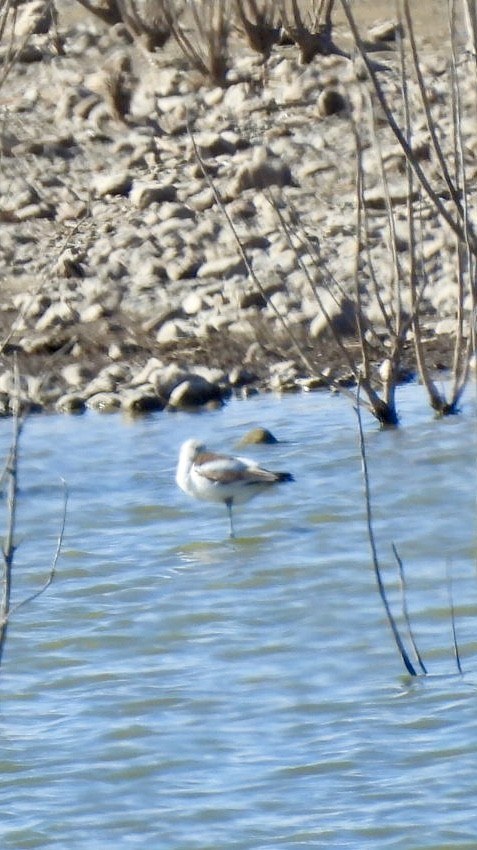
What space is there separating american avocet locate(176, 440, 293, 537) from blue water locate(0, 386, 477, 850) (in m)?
0.19

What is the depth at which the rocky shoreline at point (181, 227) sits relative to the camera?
1148 cm

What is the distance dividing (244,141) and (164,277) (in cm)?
172

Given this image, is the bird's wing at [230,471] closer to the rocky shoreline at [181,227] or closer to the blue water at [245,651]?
the blue water at [245,651]

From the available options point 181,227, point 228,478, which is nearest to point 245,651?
point 228,478

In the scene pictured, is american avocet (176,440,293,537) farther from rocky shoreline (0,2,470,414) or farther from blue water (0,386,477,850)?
rocky shoreline (0,2,470,414)

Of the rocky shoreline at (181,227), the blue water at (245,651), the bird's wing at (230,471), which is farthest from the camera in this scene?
the rocky shoreline at (181,227)

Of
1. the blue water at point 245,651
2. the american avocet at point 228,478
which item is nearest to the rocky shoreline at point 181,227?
the blue water at point 245,651

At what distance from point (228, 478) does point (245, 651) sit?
1977 mm

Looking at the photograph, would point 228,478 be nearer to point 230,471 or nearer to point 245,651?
point 230,471

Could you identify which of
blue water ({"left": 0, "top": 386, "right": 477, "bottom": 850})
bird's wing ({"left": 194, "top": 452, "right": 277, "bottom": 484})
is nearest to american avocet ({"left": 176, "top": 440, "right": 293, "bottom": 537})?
bird's wing ({"left": 194, "top": 452, "right": 277, "bottom": 484})

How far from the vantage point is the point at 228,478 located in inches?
336

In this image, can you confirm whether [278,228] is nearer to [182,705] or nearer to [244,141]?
[244,141]

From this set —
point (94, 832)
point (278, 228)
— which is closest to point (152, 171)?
point (278, 228)

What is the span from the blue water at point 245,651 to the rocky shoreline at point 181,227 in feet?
3.44
